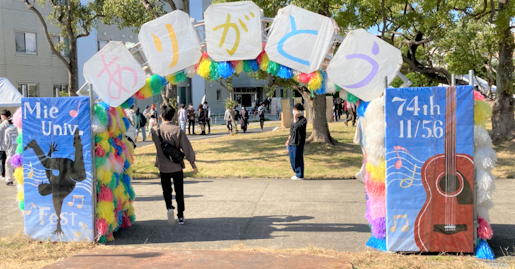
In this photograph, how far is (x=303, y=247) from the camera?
5727 mm

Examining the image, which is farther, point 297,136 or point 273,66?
point 297,136

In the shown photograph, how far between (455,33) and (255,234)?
28.8 feet

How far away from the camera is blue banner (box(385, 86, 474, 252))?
17.3 ft

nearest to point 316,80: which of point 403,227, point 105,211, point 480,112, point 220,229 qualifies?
point 480,112

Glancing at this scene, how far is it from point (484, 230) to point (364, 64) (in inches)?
99.6

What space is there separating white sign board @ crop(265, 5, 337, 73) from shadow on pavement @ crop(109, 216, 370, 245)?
2405 mm

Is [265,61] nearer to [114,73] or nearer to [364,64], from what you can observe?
[364,64]

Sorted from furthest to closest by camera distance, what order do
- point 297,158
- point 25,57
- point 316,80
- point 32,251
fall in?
point 25,57 < point 297,158 < point 316,80 < point 32,251

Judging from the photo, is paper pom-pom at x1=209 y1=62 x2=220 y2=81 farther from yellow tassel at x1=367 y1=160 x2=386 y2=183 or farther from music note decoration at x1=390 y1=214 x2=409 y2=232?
music note decoration at x1=390 y1=214 x2=409 y2=232

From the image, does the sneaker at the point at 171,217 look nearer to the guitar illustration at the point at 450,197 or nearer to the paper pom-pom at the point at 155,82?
the paper pom-pom at the point at 155,82

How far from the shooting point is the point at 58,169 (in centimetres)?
609

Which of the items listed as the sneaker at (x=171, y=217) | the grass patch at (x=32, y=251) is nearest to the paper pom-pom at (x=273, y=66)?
the sneaker at (x=171, y=217)

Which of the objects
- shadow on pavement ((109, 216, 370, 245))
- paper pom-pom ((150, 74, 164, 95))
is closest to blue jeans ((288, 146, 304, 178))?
shadow on pavement ((109, 216, 370, 245))

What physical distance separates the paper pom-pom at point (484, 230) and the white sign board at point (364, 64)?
2030mm
